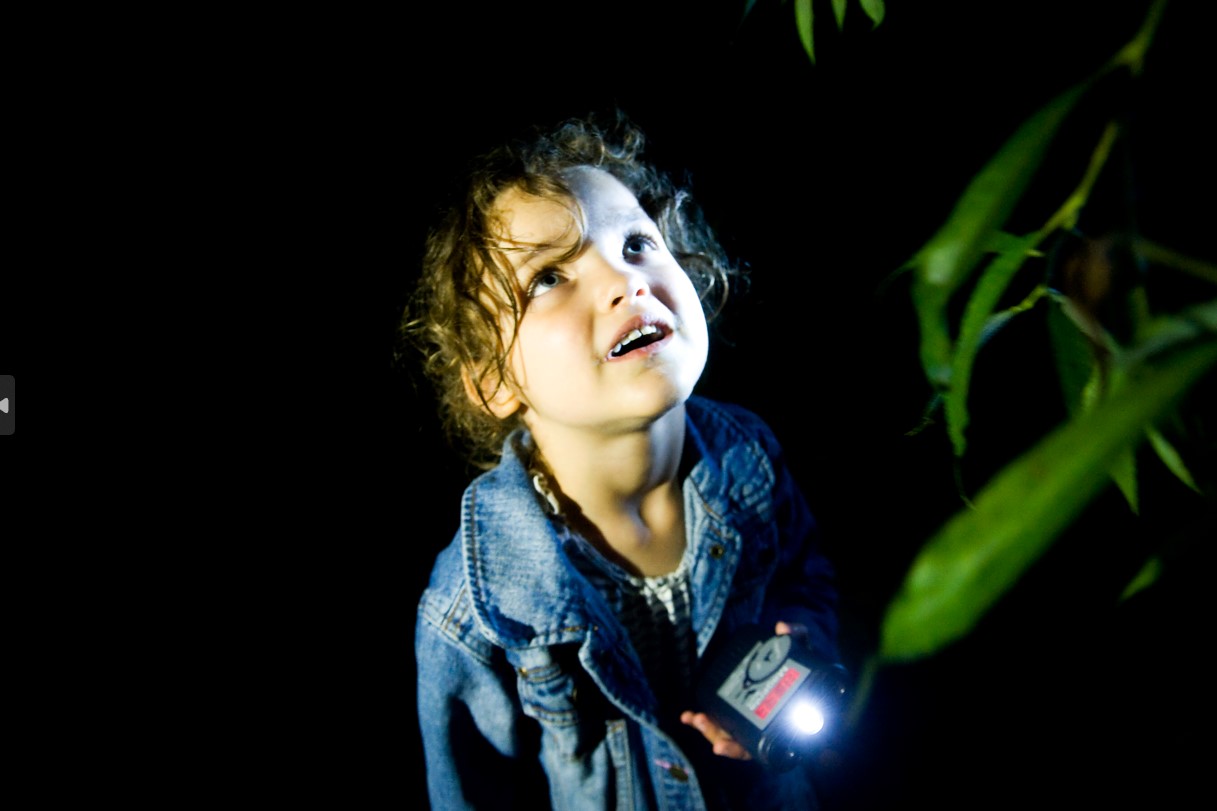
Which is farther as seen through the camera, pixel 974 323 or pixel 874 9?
pixel 874 9

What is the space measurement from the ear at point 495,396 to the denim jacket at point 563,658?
8 centimetres

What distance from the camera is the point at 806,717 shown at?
2.86 ft

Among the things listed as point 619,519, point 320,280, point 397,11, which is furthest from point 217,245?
point 619,519

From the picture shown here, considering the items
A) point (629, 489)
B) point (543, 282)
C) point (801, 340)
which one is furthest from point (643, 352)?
point (801, 340)

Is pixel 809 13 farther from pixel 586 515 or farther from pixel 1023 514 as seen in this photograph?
pixel 586 515

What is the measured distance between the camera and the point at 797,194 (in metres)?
1.25

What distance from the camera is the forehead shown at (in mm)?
790

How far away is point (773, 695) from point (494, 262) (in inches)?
25.7

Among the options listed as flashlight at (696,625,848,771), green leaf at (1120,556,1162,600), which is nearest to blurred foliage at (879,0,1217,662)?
green leaf at (1120,556,1162,600)

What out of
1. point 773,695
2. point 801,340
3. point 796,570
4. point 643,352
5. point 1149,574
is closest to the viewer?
point 1149,574

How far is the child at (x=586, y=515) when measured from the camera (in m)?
0.79

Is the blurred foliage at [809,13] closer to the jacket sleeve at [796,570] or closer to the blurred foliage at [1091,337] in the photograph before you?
the blurred foliage at [1091,337]

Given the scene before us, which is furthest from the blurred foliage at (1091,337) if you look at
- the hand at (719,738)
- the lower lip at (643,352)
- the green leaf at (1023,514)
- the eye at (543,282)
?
the hand at (719,738)

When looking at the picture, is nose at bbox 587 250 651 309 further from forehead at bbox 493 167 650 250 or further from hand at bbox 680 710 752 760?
hand at bbox 680 710 752 760
